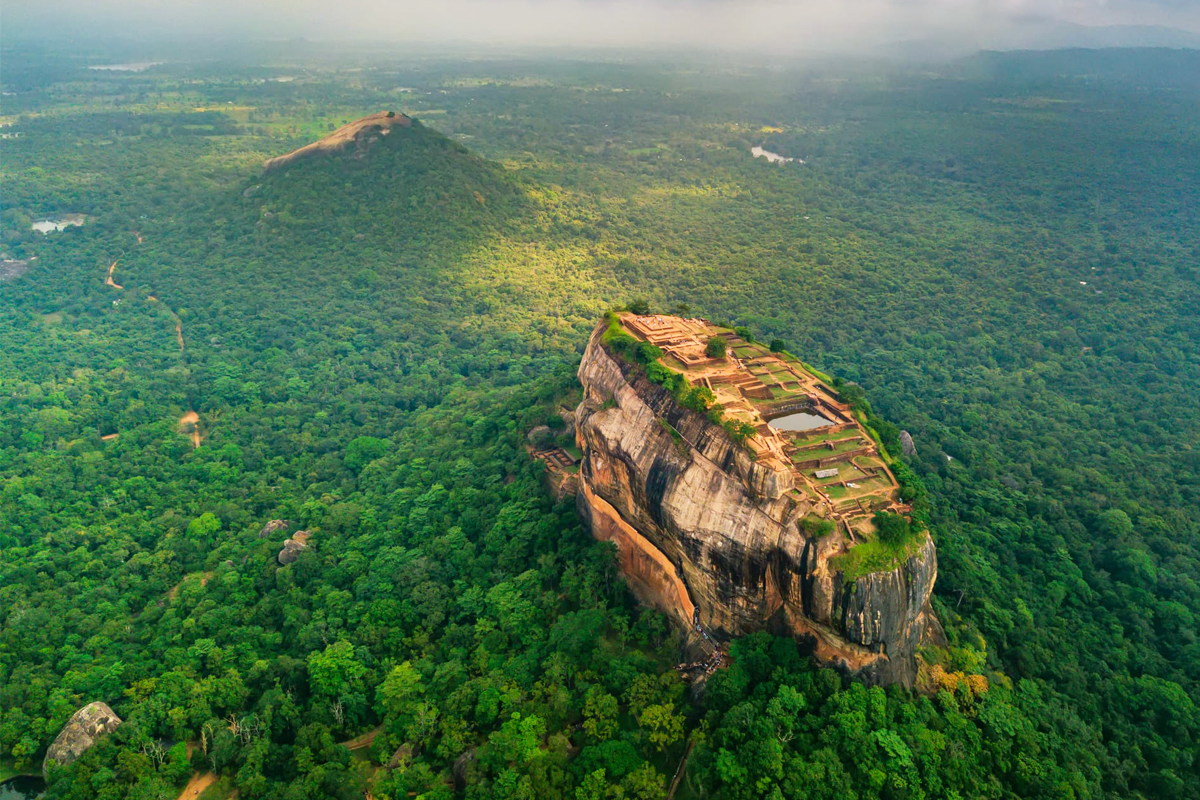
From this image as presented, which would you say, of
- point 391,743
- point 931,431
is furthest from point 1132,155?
point 391,743

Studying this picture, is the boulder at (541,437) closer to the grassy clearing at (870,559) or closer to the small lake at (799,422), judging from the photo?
the small lake at (799,422)

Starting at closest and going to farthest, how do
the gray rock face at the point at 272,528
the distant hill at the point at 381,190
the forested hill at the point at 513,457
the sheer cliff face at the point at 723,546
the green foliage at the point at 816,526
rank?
the green foliage at the point at 816,526 < the sheer cliff face at the point at 723,546 < the forested hill at the point at 513,457 < the gray rock face at the point at 272,528 < the distant hill at the point at 381,190

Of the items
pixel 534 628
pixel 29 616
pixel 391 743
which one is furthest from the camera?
pixel 29 616

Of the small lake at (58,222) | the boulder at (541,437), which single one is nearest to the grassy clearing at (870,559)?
the boulder at (541,437)

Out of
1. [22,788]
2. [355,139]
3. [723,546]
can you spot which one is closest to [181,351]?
[355,139]

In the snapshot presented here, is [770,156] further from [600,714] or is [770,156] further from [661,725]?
[661,725]

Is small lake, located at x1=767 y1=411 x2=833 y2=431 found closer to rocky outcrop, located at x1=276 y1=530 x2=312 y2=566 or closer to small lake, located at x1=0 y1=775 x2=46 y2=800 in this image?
rocky outcrop, located at x1=276 y1=530 x2=312 y2=566

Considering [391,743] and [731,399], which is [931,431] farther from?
[391,743]
